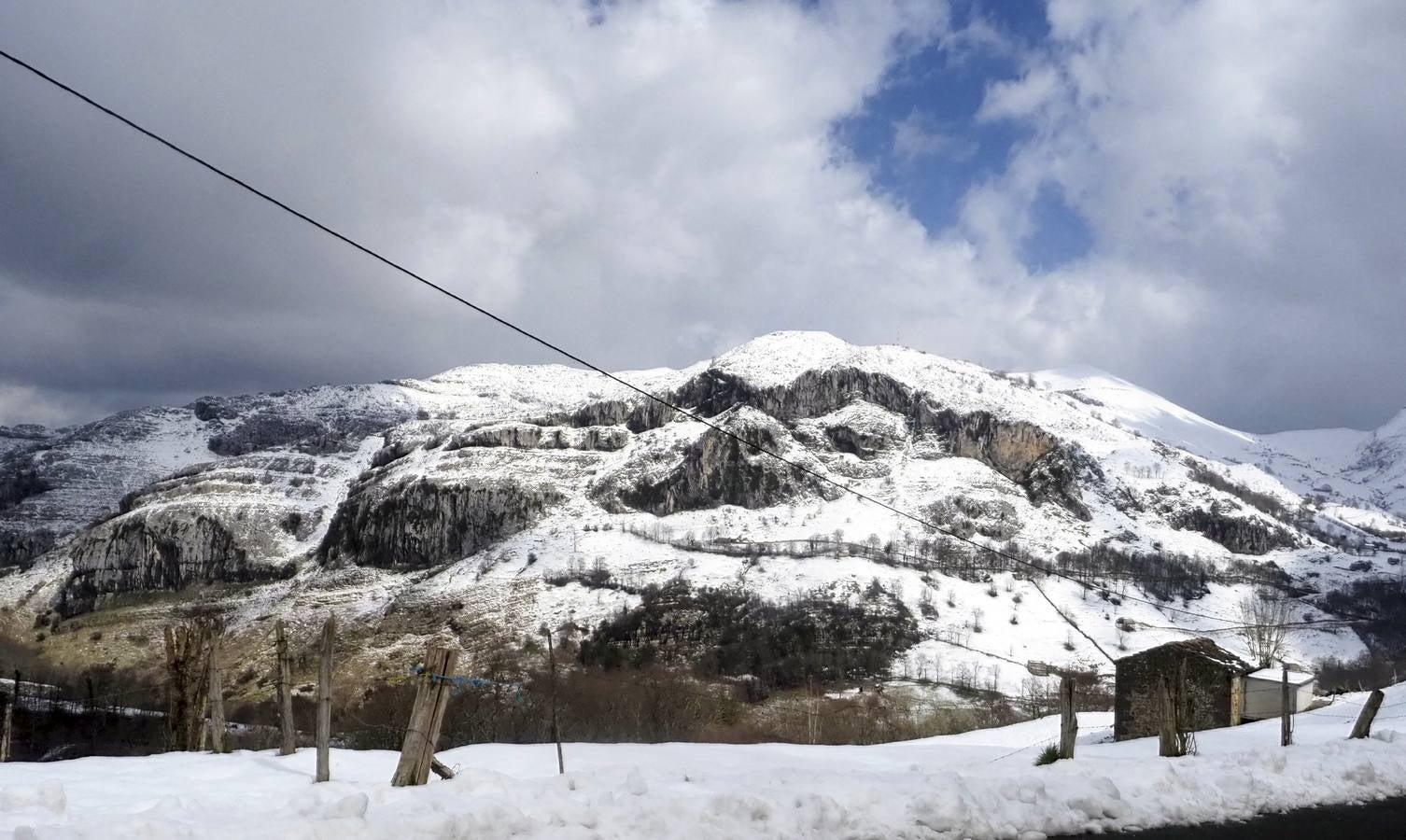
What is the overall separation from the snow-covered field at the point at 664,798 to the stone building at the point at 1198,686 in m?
31.9

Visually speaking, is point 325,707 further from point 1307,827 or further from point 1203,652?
point 1203,652

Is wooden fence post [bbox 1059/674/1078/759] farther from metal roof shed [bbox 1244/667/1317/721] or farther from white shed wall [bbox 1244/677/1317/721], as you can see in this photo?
white shed wall [bbox 1244/677/1317/721]

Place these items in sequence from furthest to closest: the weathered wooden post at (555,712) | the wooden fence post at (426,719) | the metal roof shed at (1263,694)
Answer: the metal roof shed at (1263,694)
the weathered wooden post at (555,712)
the wooden fence post at (426,719)

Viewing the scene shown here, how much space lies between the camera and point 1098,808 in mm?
11609

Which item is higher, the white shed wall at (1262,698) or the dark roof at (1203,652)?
the dark roof at (1203,652)

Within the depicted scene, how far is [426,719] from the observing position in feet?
39.2

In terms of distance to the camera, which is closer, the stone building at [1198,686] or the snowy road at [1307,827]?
the snowy road at [1307,827]

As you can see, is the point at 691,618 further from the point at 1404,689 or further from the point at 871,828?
the point at 871,828

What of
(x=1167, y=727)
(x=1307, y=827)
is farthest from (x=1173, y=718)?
(x=1307, y=827)

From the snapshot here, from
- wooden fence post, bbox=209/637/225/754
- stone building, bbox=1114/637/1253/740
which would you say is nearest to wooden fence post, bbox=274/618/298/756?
wooden fence post, bbox=209/637/225/754

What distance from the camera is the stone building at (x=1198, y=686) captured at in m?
45.1

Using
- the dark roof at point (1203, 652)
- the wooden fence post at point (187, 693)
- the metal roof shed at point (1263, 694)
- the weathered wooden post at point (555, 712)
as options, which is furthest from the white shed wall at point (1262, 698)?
the wooden fence post at point (187, 693)

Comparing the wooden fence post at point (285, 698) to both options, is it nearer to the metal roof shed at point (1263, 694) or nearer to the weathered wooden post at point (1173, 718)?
the weathered wooden post at point (1173, 718)

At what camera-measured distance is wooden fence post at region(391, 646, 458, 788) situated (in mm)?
11703
